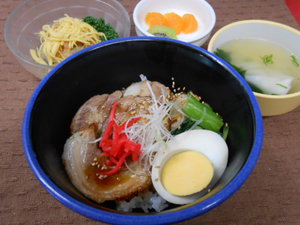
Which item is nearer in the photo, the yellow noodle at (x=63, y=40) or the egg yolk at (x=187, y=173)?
the egg yolk at (x=187, y=173)

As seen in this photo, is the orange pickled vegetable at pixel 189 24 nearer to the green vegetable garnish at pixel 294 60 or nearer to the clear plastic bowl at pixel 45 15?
the clear plastic bowl at pixel 45 15

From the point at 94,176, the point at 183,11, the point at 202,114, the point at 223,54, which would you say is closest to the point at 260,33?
the point at 223,54

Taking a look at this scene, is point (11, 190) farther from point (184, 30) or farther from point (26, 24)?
point (184, 30)

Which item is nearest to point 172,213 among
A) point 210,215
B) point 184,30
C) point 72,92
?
point 210,215

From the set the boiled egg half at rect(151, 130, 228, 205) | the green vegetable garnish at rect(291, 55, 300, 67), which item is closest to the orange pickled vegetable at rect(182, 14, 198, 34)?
the green vegetable garnish at rect(291, 55, 300, 67)

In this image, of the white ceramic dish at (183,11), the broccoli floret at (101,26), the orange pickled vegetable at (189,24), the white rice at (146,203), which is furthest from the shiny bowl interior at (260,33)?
the white rice at (146,203)

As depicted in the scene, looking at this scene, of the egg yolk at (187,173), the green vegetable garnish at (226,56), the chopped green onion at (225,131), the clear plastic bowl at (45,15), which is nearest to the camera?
the egg yolk at (187,173)

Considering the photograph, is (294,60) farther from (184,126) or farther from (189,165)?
(189,165)
